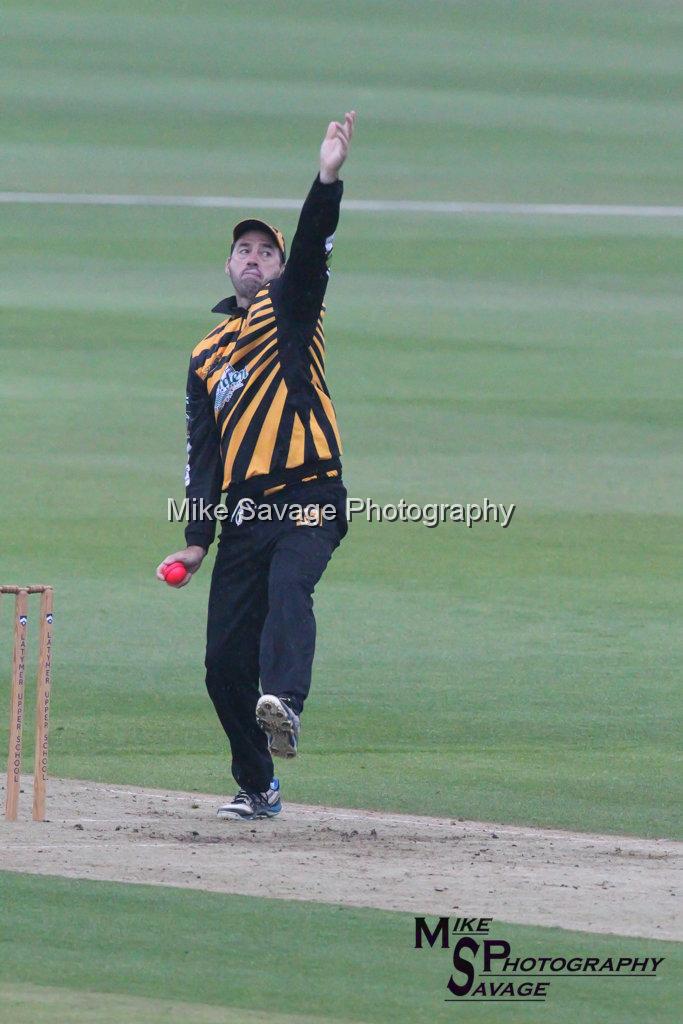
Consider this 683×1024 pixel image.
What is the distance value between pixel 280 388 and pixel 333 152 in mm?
931

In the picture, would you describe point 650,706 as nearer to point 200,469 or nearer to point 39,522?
point 200,469

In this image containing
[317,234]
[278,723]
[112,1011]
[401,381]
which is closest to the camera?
[112,1011]

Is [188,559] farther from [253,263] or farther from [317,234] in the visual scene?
[317,234]

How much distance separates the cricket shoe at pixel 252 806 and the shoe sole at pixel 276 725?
99 centimetres

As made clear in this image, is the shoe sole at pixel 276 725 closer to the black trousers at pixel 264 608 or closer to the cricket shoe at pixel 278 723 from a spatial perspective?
the cricket shoe at pixel 278 723

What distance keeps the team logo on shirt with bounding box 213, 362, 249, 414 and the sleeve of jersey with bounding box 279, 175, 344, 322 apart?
0.31 meters

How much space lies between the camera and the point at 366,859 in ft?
21.9

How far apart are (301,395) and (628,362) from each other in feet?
42.1

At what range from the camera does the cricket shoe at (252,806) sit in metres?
7.52

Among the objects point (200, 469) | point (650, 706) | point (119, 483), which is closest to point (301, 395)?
point (200, 469)

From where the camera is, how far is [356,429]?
55.4ft

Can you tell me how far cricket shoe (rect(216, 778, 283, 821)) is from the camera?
24.7 ft

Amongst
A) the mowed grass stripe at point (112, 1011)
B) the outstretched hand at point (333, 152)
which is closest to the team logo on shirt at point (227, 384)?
the outstretched hand at point (333, 152)

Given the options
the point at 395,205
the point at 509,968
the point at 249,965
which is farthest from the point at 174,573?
the point at 395,205
